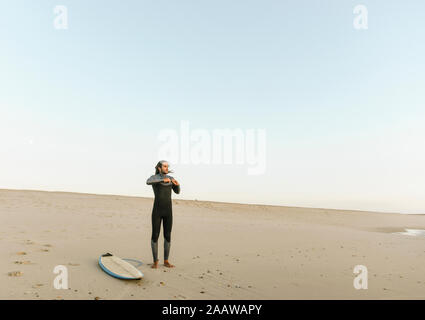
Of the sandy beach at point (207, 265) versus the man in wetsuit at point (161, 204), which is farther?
the man in wetsuit at point (161, 204)

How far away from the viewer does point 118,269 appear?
7.68 m

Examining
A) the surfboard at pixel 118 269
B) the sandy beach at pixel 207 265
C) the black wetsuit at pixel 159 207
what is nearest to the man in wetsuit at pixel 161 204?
the black wetsuit at pixel 159 207

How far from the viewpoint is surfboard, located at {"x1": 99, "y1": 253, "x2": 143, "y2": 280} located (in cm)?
718

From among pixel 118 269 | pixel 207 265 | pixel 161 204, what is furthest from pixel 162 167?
pixel 207 265

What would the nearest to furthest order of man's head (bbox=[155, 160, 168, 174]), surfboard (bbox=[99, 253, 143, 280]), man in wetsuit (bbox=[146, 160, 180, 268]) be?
1. surfboard (bbox=[99, 253, 143, 280])
2. man in wetsuit (bbox=[146, 160, 180, 268])
3. man's head (bbox=[155, 160, 168, 174])

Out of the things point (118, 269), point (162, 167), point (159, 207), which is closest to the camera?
point (118, 269)

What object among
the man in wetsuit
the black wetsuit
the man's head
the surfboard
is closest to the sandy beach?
the surfboard

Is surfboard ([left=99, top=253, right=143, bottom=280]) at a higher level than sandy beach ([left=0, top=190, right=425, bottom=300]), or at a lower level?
higher

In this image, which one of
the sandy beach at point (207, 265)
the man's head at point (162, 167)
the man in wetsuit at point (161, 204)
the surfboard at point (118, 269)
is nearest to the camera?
the sandy beach at point (207, 265)

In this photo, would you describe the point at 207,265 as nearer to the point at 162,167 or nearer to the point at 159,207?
the point at 159,207

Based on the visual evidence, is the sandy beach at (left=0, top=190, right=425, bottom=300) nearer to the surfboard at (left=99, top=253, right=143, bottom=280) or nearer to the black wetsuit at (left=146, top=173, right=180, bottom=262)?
the surfboard at (left=99, top=253, right=143, bottom=280)

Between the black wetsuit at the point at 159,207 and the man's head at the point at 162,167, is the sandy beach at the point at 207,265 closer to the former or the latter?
the black wetsuit at the point at 159,207

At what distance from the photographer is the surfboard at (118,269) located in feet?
23.6
